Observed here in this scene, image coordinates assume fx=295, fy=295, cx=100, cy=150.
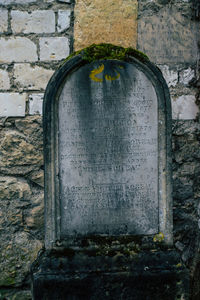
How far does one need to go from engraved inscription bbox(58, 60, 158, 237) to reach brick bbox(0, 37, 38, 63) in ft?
2.78

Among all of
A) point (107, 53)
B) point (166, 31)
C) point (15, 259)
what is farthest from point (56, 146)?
point (166, 31)

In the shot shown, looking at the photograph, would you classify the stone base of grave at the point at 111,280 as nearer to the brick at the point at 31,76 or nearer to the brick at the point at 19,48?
the brick at the point at 31,76

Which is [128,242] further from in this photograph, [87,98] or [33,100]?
[33,100]

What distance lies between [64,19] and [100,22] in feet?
1.02

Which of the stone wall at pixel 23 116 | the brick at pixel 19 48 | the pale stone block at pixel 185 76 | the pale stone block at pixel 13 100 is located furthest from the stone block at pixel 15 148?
the pale stone block at pixel 185 76

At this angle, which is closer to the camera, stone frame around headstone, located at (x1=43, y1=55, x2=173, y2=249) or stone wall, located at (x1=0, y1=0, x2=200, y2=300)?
stone frame around headstone, located at (x1=43, y1=55, x2=173, y2=249)

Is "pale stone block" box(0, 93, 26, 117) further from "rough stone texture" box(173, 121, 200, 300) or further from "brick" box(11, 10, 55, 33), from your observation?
"rough stone texture" box(173, 121, 200, 300)

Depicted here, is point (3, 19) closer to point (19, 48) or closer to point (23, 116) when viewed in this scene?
point (19, 48)

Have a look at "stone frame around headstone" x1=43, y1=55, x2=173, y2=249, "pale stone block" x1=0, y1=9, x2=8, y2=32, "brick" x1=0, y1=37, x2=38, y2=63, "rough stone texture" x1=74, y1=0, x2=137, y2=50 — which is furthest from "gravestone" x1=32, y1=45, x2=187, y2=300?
"pale stone block" x1=0, y1=9, x2=8, y2=32

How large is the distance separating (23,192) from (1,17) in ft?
4.95

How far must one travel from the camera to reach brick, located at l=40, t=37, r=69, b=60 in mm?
2518

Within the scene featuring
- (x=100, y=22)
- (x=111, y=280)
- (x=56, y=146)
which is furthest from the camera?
(x=100, y=22)

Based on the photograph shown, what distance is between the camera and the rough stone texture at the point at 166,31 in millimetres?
2535

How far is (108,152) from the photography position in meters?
1.89
